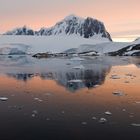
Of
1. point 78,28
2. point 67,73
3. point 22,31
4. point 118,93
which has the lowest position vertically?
point 67,73

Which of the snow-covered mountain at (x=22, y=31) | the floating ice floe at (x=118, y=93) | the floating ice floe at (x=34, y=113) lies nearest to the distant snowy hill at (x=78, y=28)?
the snow-covered mountain at (x=22, y=31)

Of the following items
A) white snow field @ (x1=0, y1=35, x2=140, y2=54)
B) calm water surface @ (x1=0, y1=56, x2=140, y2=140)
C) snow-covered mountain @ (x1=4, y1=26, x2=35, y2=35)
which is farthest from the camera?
snow-covered mountain @ (x1=4, y1=26, x2=35, y2=35)

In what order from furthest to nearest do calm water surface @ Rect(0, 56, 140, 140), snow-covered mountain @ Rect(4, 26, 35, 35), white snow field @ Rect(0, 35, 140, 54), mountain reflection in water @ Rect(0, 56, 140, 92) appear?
1. snow-covered mountain @ Rect(4, 26, 35, 35)
2. white snow field @ Rect(0, 35, 140, 54)
3. mountain reflection in water @ Rect(0, 56, 140, 92)
4. calm water surface @ Rect(0, 56, 140, 140)

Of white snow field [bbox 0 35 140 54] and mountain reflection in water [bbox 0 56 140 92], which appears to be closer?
mountain reflection in water [bbox 0 56 140 92]

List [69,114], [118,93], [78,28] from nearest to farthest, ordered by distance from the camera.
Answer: [69,114] → [118,93] → [78,28]

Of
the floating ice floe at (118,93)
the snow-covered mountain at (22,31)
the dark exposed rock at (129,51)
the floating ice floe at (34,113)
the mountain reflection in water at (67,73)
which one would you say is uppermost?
the snow-covered mountain at (22,31)

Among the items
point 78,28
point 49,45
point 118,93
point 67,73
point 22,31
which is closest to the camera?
point 118,93

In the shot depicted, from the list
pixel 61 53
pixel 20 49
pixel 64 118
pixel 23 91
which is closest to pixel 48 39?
pixel 61 53

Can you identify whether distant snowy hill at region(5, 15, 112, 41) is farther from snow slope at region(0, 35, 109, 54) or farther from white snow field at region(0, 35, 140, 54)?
white snow field at region(0, 35, 140, 54)

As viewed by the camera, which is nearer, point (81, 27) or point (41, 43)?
point (41, 43)

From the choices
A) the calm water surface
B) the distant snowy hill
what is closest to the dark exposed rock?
the calm water surface

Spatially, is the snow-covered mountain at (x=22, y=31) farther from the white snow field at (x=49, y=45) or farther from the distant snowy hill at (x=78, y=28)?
the white snow field at (x=49, y=45)

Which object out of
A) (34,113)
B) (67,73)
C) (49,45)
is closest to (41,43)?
(49,45)

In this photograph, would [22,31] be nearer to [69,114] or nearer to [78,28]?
[78,28]
